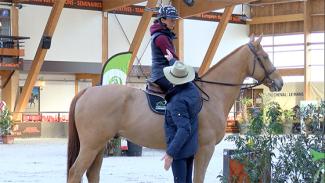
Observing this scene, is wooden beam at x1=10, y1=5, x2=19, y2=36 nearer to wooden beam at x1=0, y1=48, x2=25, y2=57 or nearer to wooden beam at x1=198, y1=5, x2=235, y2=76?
wooden beam at x1=0, y1=48, x2=25, y2=57

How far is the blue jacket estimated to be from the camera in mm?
4664

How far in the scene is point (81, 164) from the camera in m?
6.51

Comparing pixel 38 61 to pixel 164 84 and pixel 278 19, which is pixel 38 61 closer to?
pixel 278 19

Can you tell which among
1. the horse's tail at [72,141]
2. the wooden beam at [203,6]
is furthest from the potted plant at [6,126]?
the horse's tail at [72,141]

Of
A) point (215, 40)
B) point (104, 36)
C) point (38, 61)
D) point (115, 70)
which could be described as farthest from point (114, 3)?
point (115, 70)

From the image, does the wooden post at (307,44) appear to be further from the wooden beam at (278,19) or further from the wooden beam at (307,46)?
the wooden beam at (278,19)

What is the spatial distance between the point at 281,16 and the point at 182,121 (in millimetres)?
34957

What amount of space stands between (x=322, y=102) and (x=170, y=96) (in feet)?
6.24

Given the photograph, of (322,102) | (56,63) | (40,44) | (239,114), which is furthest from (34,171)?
(239,114)

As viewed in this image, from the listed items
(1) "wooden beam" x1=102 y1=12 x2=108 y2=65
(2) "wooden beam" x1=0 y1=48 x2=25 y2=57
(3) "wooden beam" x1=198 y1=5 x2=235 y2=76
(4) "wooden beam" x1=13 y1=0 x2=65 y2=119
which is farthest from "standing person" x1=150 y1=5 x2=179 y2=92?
(3) "wooden beam" x1=198 y1=5 x2=235 y2=76

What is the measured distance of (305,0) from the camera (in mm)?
37312

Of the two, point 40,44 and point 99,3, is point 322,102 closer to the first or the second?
point 40,44

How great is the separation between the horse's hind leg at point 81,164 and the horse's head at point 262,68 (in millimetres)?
2099

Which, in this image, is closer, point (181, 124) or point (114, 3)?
point (181, 124)
